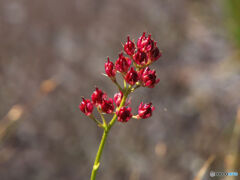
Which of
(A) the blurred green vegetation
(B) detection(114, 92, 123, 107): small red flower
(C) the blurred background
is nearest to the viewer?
(B) detection(114, 92, 123, 107): small red flower

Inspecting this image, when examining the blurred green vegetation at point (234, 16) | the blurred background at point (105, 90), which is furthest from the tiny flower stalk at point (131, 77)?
the blurred green vegetation at point (234, 16)

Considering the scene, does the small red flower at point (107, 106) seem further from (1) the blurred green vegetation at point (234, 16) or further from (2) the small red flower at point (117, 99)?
(1) the blurred green vegetation at point (234, 16)

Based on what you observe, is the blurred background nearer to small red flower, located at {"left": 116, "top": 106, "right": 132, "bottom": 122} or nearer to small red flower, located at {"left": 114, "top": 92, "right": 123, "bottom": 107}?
small red flower, located at {"left": 114, "top": 92, "right": 123, "bottom": 107}

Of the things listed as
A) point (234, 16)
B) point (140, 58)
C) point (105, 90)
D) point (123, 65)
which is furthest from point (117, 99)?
point (234, 16)

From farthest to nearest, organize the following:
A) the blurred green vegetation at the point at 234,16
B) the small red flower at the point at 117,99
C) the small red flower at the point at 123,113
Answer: the blurred green vegetation at the point at 234,16 < the small red flower at the point at 117,99 < the small red flower at the point at 123,113

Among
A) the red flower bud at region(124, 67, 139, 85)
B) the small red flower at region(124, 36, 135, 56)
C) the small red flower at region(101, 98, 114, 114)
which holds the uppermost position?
the small red flower at region(124, 36, 135, 56)

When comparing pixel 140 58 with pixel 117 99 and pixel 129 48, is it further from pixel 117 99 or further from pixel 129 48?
pixel 117 99

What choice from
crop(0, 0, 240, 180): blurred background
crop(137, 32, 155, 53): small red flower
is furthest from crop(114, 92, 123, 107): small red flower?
crop(0, 0, 240, 180): blurred background
